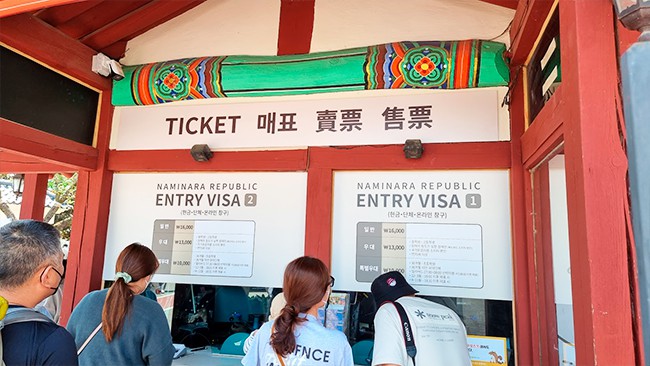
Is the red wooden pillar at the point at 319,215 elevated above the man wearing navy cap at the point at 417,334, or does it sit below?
above

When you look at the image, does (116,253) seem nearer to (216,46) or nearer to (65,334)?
(216,46)

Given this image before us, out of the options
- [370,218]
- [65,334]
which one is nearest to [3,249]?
[65,334]

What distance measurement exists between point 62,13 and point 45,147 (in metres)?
0.82

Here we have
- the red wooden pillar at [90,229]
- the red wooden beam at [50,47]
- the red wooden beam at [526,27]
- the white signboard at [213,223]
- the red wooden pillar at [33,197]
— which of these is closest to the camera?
the red wooden beam at [526,27]

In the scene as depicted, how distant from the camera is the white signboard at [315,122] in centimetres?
251

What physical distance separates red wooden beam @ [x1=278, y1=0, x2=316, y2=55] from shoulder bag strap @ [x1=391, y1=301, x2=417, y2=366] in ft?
5.93

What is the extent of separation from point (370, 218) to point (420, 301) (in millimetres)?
760

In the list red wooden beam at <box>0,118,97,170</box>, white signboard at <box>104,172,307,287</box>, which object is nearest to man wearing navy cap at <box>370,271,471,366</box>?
white signboard at <box>104,172,307,287</box>

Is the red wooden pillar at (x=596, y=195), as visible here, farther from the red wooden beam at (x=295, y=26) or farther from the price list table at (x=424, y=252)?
the red wooden beam at (x=295, y=26)

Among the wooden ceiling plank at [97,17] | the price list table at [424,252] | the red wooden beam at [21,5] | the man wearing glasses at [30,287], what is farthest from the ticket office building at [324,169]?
the man wearing glasses at [30,287]

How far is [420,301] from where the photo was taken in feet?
6.15

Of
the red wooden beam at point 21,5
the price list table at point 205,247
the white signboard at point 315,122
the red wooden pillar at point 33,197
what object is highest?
the red wooden beam at point 21,5

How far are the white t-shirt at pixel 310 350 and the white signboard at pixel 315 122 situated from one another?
135 centimetres

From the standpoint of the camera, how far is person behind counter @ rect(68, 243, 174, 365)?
171 cm
